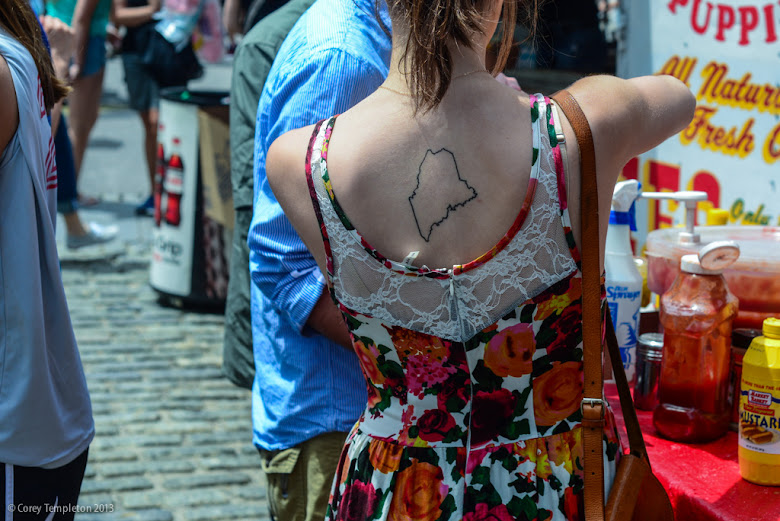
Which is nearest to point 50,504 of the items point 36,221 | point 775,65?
point 36,221

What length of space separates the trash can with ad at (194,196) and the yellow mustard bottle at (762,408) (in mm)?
3672

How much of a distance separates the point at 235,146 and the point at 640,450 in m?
1.39

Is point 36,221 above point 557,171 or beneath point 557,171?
beneath

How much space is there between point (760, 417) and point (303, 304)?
0.87 meters

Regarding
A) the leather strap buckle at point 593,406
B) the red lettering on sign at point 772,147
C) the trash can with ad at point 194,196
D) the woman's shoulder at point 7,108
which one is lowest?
the trash can with ad at point 194,196

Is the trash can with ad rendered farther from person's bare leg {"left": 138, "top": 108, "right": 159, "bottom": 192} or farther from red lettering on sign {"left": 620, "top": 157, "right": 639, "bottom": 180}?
red lettering on sign {"left": 620, "top": 157, "right": 639, "bottom": 180}

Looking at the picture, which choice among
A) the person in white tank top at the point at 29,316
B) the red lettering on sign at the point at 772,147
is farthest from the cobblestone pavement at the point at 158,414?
the red lettering on sign at the point at 772,147

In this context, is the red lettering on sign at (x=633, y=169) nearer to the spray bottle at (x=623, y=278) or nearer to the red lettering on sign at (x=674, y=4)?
the red lettering on sign at (x=674, y=4)

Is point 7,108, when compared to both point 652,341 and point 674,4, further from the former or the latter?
point 674,4

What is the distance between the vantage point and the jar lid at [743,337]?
1.65m

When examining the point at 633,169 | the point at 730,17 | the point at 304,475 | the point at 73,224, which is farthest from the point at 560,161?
the point at 73,224

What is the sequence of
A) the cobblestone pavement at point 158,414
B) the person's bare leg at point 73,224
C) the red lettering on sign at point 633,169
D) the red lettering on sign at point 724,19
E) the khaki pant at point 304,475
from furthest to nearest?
the person's bare leg at point 73,224
the red lettering on sign at point 633,169
the cobblestone pavement at point 158,414
the red lettering on sign at point 724,19
the khaki pant at point 304,475

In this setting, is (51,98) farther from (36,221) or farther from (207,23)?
(207,23)

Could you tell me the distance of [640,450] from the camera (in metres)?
1.38
